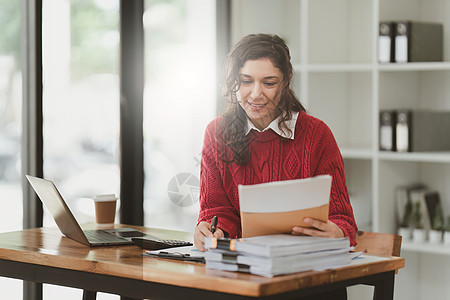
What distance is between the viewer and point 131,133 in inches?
138

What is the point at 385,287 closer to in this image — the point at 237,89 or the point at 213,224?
the point at 213,224

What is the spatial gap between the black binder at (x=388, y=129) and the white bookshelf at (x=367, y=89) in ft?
0.14

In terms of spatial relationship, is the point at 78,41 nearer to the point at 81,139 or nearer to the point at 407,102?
the point at 81,139

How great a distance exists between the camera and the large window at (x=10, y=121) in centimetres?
278

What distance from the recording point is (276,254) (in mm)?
1461

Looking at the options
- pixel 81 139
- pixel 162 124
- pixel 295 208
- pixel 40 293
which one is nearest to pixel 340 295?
pixel 295 208

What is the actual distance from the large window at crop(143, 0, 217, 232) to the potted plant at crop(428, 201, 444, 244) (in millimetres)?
1271

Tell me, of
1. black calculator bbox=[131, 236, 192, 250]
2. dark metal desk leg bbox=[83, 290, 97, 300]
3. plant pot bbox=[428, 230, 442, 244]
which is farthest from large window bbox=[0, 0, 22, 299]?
plant pot bbox=[428, 230, 442, 244]

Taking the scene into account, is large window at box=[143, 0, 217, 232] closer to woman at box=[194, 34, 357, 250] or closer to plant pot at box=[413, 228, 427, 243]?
plant pot at box=[413, 228, 427, 243]

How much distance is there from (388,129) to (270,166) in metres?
1.57

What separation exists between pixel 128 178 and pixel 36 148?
0.76 metres

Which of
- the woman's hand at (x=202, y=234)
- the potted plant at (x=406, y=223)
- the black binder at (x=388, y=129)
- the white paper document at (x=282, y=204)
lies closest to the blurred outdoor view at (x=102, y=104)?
the woman's hand at (x=202, y=234)

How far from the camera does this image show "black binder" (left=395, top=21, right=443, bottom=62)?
3309 millimetres

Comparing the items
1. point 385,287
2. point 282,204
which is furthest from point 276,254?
point 385,287
